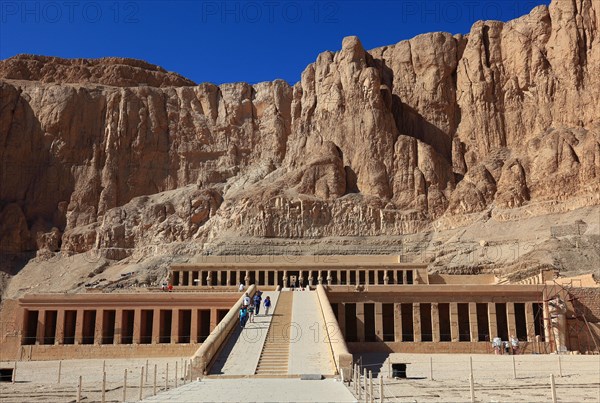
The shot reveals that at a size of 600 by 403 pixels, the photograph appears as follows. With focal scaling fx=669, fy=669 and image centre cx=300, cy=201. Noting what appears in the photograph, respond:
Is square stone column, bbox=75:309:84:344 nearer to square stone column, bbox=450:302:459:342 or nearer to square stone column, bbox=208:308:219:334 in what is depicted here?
square stone column, bbox=208:308:219:334

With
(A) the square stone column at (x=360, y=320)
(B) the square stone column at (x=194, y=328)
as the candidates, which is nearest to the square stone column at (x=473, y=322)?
(A) the square stone column at (x=360, y=320)

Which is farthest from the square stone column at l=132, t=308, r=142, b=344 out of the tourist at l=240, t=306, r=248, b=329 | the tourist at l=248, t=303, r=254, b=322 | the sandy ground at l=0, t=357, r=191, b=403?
the tourist at l=240, t=306, r=248, b=329

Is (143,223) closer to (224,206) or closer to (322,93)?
(224,206)

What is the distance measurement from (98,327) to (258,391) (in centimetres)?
2345

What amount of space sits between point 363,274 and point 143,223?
42472 mm

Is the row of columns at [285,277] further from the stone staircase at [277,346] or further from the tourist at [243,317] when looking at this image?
the tourist at [243,317]

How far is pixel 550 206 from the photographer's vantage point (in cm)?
7481

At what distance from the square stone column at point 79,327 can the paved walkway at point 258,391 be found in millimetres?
19537

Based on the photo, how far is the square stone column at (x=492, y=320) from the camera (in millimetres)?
36344

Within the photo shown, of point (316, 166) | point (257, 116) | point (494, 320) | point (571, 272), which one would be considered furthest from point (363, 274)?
point (257, 116)

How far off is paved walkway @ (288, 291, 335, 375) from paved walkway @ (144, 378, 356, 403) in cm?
207

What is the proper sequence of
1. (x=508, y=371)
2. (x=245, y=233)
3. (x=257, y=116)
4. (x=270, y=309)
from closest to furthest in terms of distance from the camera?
(x=508, y=371)
(x=270, y=309)
(x=245, y=233)
(x=257, y=116)

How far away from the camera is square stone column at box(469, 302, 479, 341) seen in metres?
36.3

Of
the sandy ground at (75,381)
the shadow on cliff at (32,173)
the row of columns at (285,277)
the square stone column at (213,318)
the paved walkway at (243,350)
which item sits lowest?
the sandy ground at (75,381)
